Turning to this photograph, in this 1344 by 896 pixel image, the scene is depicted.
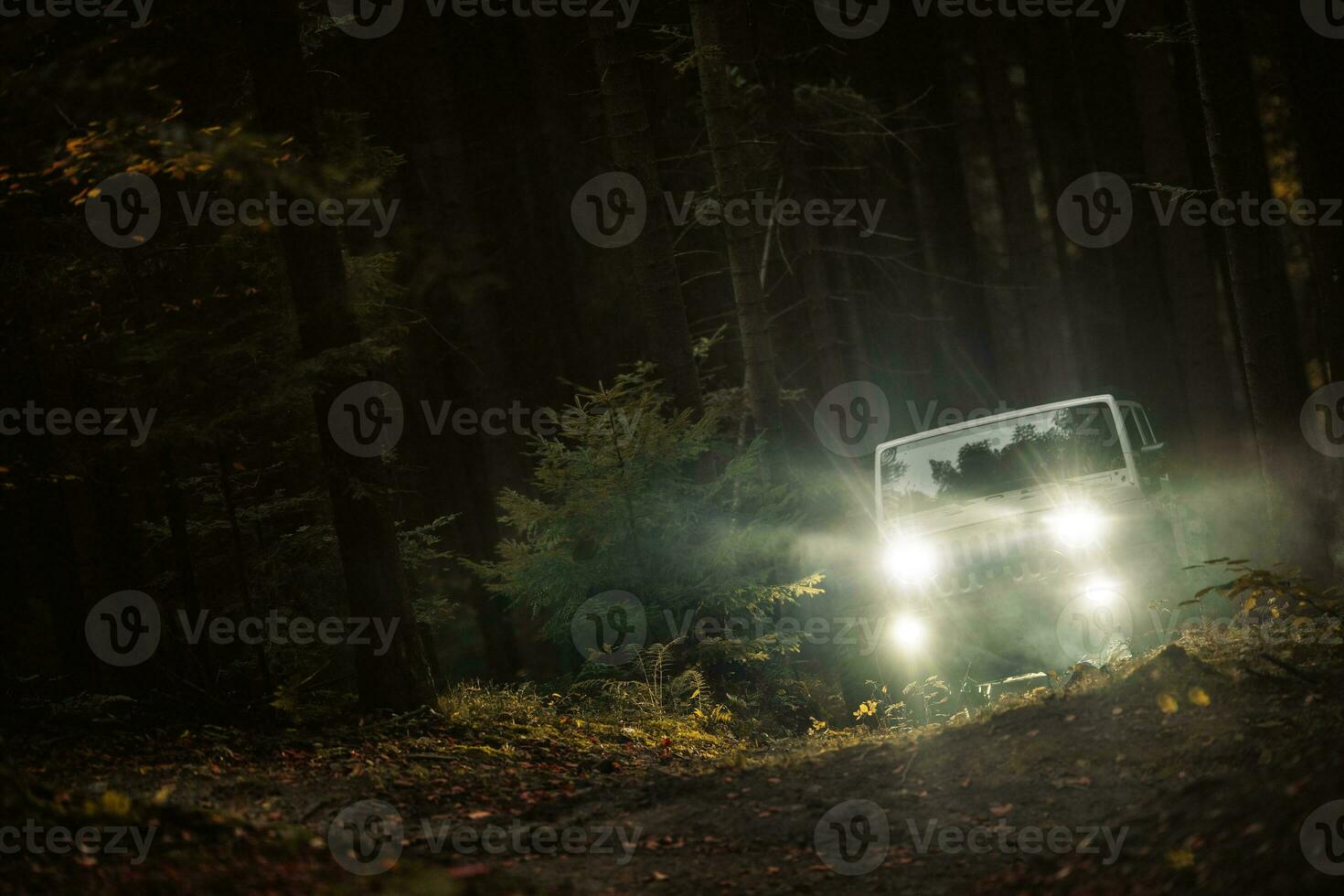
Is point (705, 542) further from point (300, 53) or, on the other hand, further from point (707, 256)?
point (707, 256)

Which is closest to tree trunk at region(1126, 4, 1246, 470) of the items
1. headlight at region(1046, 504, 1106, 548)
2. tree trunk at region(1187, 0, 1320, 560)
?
tree trunk at region(1187, 0, 1320, 560)

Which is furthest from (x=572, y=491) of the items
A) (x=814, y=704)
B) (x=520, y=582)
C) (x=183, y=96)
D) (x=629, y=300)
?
(x=629, y=300)

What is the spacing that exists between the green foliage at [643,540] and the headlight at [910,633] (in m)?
1.55

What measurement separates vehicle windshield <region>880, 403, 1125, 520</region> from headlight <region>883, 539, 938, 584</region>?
0.95m

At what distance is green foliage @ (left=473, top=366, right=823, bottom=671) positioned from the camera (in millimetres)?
10555

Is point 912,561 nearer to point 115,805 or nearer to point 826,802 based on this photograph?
point 826,802

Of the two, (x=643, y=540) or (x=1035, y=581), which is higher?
(x=643, y=540)

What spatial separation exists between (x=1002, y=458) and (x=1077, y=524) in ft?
4.86

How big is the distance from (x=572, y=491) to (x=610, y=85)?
5.48 meters

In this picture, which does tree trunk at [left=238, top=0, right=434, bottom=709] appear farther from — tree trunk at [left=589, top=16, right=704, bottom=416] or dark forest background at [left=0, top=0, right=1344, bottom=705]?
tree trunk at [left=589, top=16, right=704, bottom=416]

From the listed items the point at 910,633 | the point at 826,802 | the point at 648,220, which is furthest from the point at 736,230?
the point at 826,802

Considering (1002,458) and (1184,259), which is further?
(1184,259)

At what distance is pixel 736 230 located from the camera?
511 inches

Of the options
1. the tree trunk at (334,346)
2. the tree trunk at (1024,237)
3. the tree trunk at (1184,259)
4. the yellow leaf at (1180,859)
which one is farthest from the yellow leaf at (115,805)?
the tree trunk at (1024,237)
